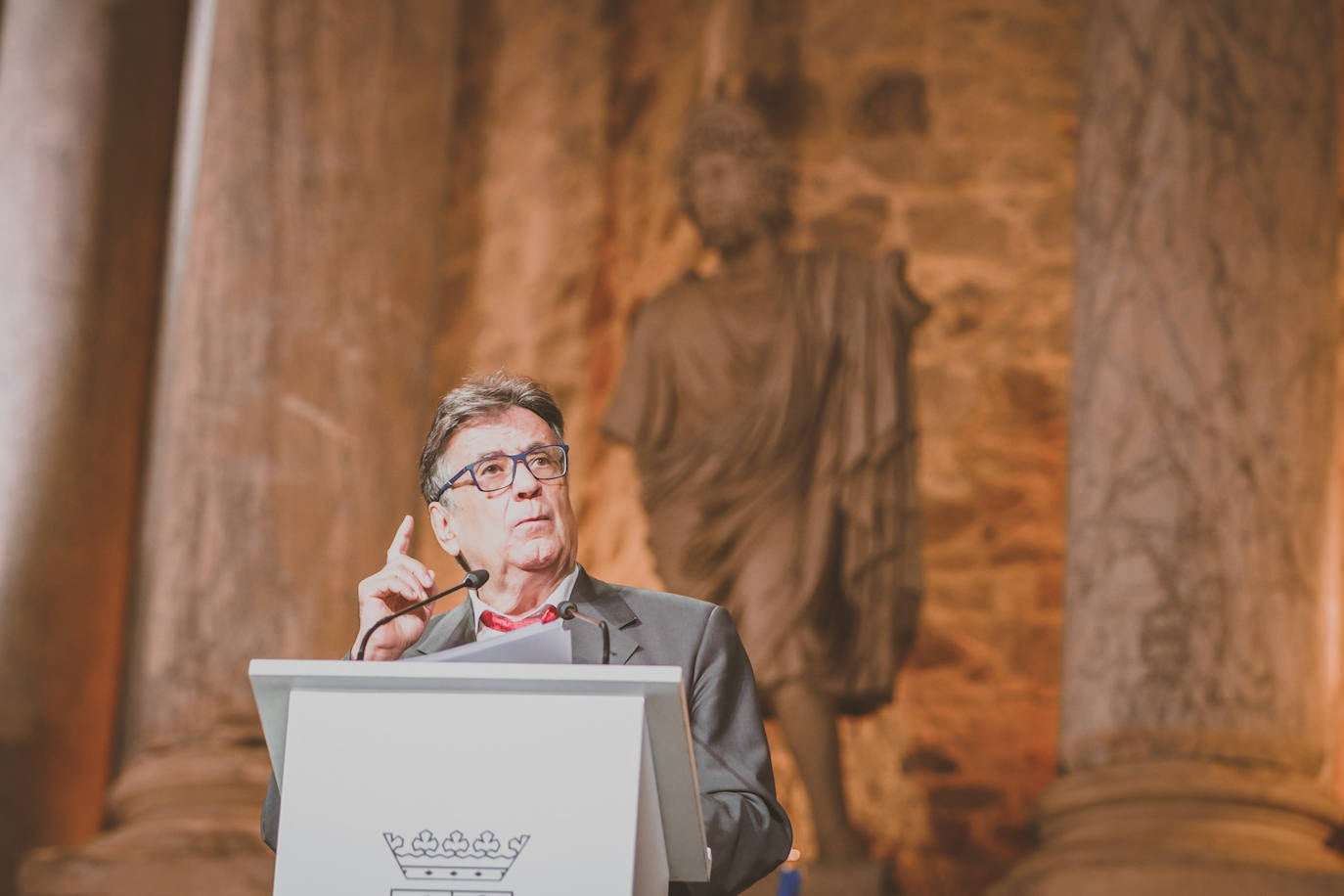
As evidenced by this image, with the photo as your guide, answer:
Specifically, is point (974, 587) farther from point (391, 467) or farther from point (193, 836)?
point (193, 836)

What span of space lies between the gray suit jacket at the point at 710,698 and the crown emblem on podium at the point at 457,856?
309 millimetres

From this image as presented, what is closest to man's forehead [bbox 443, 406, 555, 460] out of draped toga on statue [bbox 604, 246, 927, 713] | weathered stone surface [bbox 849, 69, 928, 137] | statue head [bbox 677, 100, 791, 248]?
draped toga on statue [bbox 604, 246, 927, 713]

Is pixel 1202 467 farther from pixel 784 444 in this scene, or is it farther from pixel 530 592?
pixel 530 592

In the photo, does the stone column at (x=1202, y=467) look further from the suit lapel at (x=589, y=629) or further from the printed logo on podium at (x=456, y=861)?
the printed logo on podium at (x=456, y=861)

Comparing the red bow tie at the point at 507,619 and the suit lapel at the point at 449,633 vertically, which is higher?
the red bow tie at the point at 507,619

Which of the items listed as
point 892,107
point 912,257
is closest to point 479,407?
point 912,257

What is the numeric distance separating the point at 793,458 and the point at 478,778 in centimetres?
414

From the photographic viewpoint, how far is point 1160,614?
496 cm

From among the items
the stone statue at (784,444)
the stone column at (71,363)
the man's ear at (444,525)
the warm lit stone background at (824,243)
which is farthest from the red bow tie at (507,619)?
the stone column at (71,363)

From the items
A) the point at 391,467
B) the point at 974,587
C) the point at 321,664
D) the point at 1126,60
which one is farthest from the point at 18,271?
the point at 321,664

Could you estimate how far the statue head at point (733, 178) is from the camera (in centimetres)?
641

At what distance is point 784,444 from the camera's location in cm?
614

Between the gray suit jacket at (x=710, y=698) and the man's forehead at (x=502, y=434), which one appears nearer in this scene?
the gray suit jacket at (x=710, y=698)

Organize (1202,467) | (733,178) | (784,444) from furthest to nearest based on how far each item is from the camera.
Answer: (733,178) < (784,444) < (1202,467)
